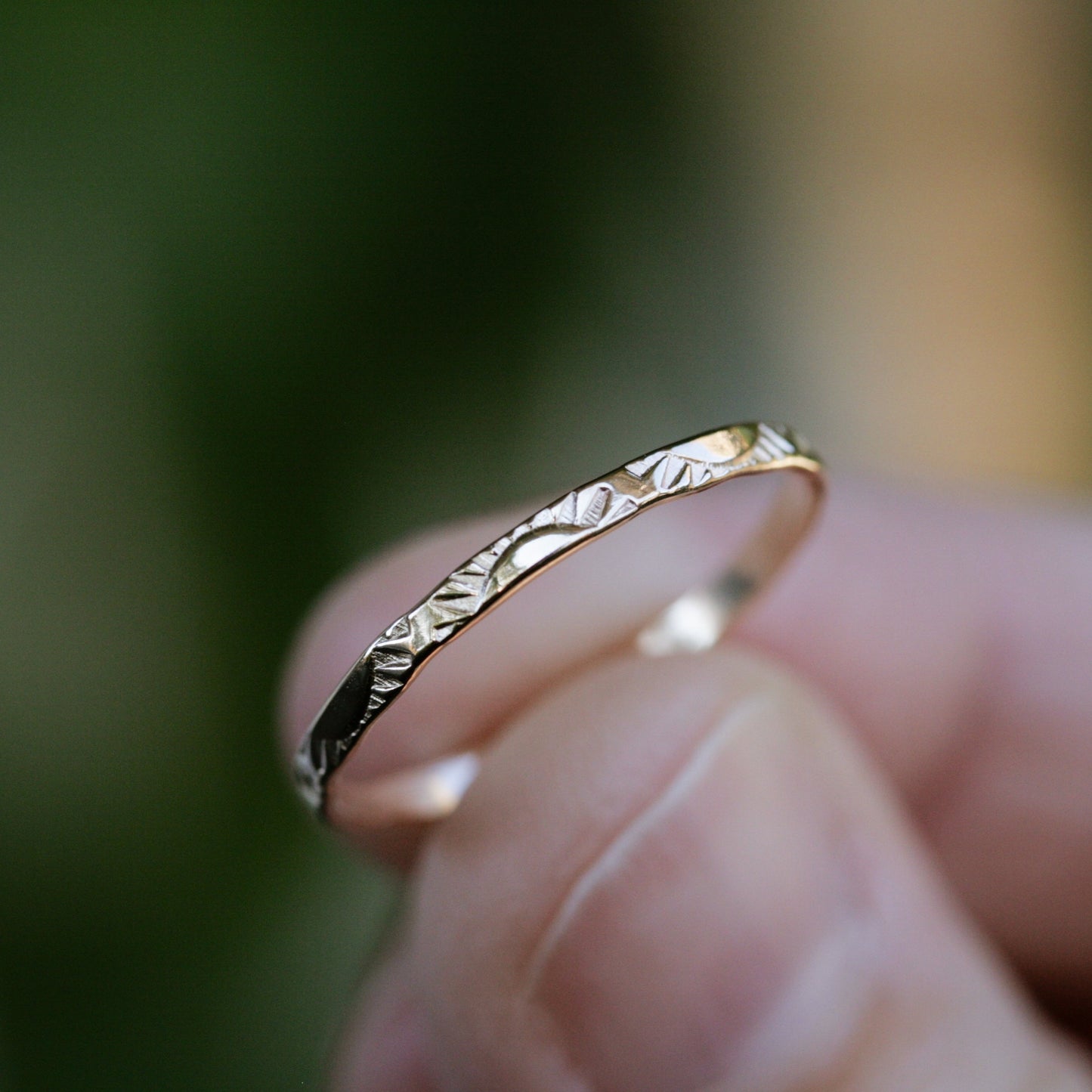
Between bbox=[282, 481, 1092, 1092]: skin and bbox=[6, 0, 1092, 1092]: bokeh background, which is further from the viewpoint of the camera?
bbox=[6, 0, 1092, 1092]: bokeh background

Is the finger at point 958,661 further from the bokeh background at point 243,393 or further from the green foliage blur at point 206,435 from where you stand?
the green foliage blur at point 206,435

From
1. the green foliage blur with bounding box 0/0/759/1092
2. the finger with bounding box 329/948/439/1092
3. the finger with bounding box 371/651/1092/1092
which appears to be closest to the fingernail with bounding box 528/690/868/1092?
the finger with bounding box 371/651/1092/1092

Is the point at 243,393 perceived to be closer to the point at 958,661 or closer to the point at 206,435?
the point at 206,435

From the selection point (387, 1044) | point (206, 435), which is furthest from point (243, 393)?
point (387, 1044)

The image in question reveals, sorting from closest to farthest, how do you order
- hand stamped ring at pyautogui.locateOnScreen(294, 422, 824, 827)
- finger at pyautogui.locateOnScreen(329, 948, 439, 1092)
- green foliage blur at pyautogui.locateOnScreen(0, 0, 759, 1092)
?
hand stamped ring at pyautogui.locateOnScreen(294, 422, 824, 827), finger at pyautogui.locateOnScreen(329, 948, 439, 1092), green foliage blur at pyautogui.locateOnScreen(0, 0, 759, 1092)

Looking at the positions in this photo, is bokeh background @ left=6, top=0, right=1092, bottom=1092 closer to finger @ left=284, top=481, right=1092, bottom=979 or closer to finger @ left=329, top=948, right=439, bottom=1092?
finger @ left=329, top=948, right=439, bottom=1092

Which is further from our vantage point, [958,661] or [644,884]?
[958,661]
